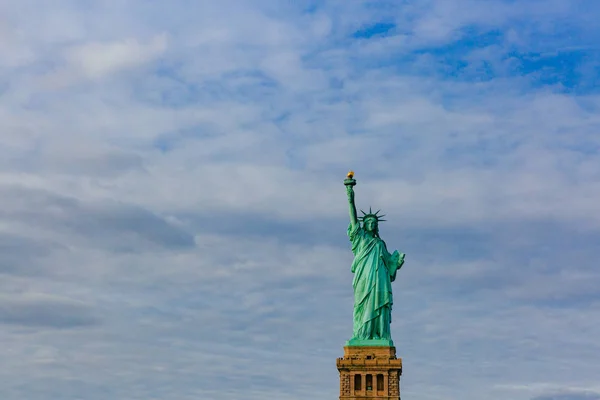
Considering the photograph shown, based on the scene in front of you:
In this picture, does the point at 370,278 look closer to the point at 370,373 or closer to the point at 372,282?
the point at 372,282

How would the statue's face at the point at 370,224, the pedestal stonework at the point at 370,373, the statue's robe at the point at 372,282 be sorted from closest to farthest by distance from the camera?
the pedestal stonework at the point at 370,373 → the statue's robe at the point at 372,282 → the statue's face at the point at 370,224

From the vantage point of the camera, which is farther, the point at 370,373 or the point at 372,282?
the point at 372,282

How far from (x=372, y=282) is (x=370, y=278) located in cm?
31

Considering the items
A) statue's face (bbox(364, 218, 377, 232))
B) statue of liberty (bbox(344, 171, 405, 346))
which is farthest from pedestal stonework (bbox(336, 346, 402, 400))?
statue's face (bbox(364, 218, 377, 232))

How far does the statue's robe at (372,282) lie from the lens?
93.2 m

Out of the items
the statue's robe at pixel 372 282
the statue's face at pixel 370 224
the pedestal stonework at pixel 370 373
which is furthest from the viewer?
the statue's face at pixel 370 224

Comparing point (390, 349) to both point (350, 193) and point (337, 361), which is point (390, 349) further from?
point (350, 193)

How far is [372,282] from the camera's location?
93.9 metres

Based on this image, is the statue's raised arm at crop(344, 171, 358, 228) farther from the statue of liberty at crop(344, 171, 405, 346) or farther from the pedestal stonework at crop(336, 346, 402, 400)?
the pedestal stonework at crop(336, 346, 402, 400)

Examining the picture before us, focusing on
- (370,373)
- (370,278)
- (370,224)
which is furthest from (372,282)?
(370,373)

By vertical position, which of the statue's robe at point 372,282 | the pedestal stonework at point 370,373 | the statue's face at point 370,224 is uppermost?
the statue's face at point 370,224

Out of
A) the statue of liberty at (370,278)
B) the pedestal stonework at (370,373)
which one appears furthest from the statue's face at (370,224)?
the pedestal stonework at (370,373)

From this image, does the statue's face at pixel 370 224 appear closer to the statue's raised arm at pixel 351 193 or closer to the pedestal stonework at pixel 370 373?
the statue's raised arm at pixel 351 193

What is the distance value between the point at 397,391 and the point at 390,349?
108 inches
